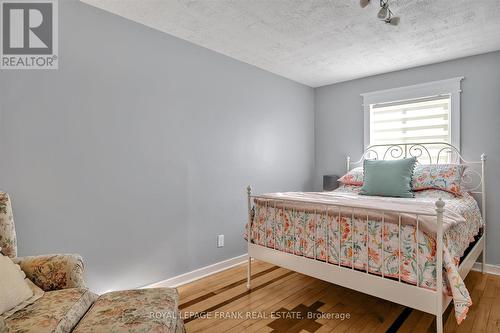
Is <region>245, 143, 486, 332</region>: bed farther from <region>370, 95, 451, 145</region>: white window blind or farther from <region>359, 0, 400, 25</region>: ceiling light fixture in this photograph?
<region>359, 0, 400, 25</region>: ceiling light fixture

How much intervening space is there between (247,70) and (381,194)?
2044 mm

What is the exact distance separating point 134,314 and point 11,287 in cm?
57

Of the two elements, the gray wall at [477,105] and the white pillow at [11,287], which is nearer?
the white pillow at [11,287]

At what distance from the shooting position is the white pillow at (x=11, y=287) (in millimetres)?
1278

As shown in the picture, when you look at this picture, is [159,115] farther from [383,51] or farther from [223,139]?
[383,51]

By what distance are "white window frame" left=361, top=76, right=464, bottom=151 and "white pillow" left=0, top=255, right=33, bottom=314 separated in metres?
3.81

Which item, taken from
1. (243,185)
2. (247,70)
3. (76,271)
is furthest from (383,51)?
(76,271)

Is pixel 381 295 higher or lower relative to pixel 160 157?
lower

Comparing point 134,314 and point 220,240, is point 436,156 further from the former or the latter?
point 134,314

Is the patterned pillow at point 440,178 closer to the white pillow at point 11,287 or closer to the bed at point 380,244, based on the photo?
the bed at point 380,244

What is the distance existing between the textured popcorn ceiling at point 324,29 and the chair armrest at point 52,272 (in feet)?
6.02

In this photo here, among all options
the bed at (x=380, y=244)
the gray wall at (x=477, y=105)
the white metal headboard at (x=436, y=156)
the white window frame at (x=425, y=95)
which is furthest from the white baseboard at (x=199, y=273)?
the white window frame at (x=425, y=95)

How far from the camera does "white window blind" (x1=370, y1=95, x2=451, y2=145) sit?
3.39m

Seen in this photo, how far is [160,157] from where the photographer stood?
8.66 feet
